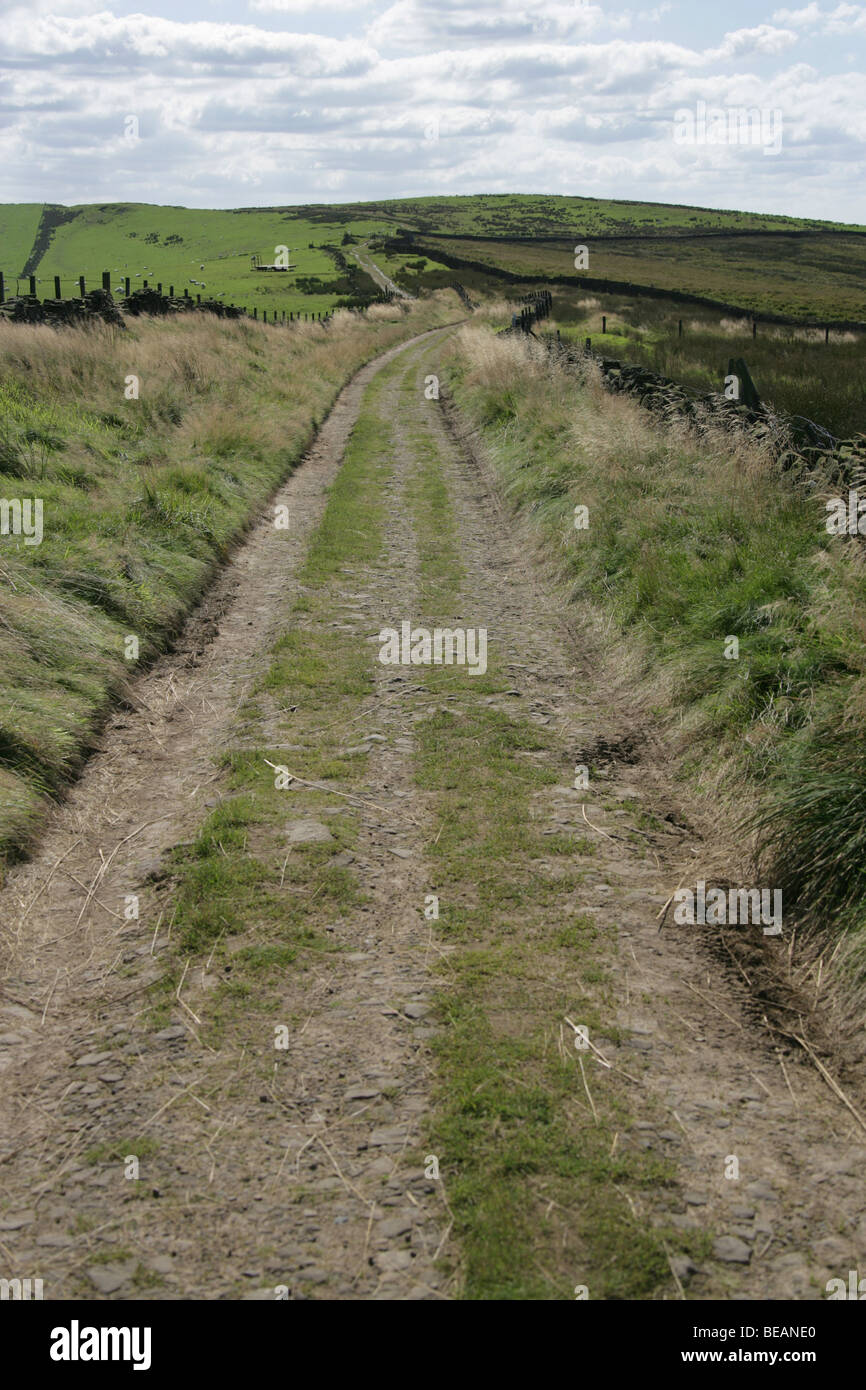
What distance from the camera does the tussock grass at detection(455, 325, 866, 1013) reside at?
5.23m

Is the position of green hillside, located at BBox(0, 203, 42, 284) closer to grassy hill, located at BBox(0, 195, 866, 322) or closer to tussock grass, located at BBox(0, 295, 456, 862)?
grassy hill, located at BBox(0, 195, 866, 322)

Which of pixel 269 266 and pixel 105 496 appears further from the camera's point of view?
pixel 269 266

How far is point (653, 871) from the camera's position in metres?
5.71

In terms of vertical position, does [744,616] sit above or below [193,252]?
below

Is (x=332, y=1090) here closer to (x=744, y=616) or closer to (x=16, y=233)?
(x=744, y=616)

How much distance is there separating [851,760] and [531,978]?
2.05 meters

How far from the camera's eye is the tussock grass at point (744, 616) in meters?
5.23

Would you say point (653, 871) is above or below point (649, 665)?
below

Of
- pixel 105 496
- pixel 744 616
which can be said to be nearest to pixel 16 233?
pixel 105 496

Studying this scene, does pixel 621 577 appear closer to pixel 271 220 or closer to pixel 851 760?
pixel 851 760

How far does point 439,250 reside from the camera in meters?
96.1

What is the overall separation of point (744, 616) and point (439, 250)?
9676 cm
